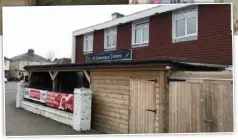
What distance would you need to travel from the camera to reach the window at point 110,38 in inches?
361

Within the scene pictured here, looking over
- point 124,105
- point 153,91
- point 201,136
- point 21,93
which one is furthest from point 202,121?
point 21,93

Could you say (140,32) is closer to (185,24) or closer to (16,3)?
(185,24)

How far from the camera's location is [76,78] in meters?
9.27

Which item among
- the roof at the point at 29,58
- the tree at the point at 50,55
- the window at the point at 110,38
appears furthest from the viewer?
the window at the point at 110,38

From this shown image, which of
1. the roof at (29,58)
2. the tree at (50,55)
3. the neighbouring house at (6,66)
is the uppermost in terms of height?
the tree at (50,55)

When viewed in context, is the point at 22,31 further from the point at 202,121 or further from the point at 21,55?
the point at 202,121

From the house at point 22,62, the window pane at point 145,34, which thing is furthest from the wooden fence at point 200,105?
the house at point 22,62

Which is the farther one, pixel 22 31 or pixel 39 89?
pixel 39 89

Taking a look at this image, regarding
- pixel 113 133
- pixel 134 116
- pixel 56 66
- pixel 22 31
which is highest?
pixel 22 31

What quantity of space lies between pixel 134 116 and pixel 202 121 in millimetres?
1398

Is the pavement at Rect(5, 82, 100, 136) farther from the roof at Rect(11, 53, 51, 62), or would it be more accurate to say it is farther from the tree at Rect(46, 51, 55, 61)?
the tree at Rect(46, 51, 55, 61)

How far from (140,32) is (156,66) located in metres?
2.98

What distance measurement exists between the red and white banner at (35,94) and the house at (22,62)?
2.83 feet

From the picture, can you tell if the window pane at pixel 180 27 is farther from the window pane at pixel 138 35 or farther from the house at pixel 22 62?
the house at pixel 22 62
